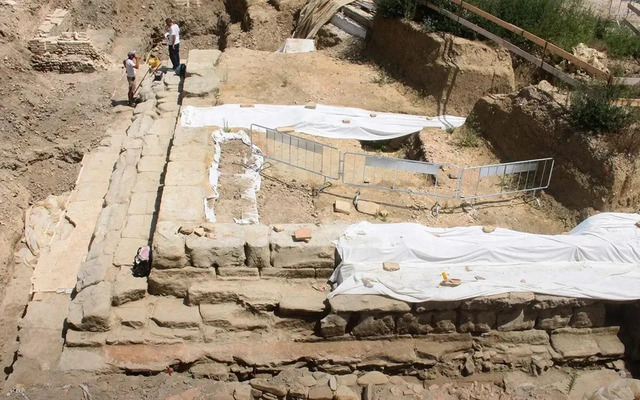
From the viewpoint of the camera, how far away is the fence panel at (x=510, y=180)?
27.4 ft

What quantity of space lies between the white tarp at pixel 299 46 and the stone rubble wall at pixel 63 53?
13.5 feet

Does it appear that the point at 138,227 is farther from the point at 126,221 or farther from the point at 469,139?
the point at 469,139

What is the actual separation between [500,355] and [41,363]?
4.88 metres

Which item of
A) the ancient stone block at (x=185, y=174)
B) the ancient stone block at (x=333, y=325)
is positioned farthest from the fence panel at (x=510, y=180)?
the ancient stone block at (x=185, y=174)

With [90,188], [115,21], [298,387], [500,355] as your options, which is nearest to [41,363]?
[298,387]

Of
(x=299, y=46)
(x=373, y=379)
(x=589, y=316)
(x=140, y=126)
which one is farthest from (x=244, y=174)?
(x=299, y=46)

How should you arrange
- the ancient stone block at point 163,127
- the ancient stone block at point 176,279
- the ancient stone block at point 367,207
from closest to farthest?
the ancient stone block at point 176,279 → the ancient stone block at point 367,207 → the ancient stone block at point 163,127

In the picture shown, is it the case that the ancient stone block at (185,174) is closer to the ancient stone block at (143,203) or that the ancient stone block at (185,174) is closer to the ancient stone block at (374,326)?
the ancient stone block at (143,203)

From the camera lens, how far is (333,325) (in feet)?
20.4

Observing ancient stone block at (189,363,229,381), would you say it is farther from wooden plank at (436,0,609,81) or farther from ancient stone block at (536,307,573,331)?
wooden plank at (436,0,609,81)

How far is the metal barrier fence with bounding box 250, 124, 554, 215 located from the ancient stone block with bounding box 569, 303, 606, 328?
218 centimetres

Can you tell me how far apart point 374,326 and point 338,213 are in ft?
6.87

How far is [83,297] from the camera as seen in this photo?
6633mm

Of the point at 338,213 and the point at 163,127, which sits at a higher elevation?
the point at 163,127
